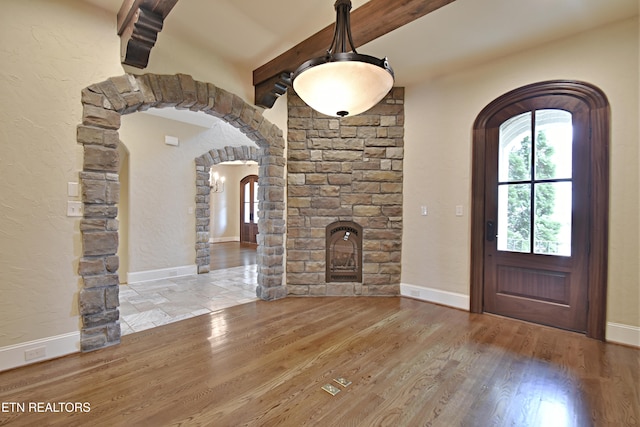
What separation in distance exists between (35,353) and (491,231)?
4250 mm

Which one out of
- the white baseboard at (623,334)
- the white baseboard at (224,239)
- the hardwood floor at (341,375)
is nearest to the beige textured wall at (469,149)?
the white baseboard at (623,334)

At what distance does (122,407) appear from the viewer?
5.55 ft

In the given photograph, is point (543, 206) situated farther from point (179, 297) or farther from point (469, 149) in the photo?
point (179, 297)

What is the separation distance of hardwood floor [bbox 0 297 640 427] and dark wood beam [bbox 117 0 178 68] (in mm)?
2463

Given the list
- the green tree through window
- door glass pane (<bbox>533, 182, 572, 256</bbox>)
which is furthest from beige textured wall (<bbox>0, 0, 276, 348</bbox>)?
door glass pane (<bbox>533, 182, 572, 256</bbox>)

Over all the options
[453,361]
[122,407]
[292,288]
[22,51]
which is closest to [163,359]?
[122,407]

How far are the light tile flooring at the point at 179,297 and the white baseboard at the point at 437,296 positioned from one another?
2.03m

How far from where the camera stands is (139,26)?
2.23 meters

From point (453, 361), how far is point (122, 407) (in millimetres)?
2249

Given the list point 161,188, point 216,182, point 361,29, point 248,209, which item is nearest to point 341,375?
point 361,29

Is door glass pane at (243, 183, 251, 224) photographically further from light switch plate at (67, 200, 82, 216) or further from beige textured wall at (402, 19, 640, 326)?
light switch plate at (67, 200, 82, 216)

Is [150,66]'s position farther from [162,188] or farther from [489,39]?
[489,39]

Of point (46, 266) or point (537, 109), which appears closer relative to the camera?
point (46, 266)

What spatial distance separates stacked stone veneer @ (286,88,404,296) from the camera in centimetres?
386
